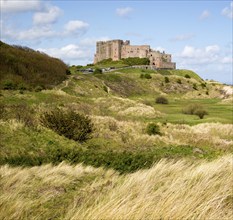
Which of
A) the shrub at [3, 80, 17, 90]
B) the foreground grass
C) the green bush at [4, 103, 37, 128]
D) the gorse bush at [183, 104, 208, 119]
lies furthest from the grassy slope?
the gorse bush at [183, 104, 208, 119]

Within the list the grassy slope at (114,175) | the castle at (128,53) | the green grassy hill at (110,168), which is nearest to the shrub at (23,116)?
the green grassy hill at (110,168)

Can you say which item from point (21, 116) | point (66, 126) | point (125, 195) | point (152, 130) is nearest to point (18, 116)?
point (21, 116)

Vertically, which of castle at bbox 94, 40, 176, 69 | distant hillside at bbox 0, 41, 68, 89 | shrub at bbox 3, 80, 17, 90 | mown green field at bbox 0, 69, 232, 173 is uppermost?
castle at bbox 94, 40, 176, 69

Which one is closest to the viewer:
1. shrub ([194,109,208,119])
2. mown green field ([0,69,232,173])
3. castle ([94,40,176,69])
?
mown green field ([0,69,232,173])

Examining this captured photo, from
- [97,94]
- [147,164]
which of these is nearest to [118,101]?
[97,94]

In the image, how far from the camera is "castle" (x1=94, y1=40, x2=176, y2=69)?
133 meters

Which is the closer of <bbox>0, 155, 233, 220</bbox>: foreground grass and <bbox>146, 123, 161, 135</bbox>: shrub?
<bbox>0, 155, 233, 220</bbox>: foreground grass

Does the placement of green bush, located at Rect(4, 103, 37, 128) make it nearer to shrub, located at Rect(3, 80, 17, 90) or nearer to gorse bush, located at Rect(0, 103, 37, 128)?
gorse bush, located at Rect(0, 103, 37, 128)

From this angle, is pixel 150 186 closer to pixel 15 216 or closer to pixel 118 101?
pixel 15 216

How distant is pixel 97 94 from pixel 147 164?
46.0 meters

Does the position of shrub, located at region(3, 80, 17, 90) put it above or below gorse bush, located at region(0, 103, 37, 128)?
above

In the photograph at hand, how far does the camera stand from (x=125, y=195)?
5.70 metres

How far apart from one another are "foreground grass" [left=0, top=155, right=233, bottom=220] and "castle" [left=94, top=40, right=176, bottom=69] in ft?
397

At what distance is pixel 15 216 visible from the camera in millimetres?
5113
